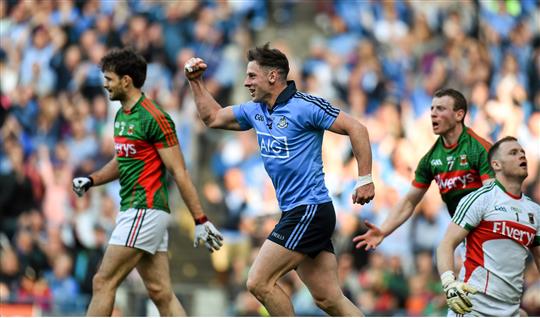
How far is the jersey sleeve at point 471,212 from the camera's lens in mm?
8555

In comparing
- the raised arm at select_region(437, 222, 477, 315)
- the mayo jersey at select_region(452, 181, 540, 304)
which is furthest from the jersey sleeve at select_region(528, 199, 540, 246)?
the raised arm at select_region(437, 222, 477, 315)

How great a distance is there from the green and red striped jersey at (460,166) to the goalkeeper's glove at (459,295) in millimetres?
1393

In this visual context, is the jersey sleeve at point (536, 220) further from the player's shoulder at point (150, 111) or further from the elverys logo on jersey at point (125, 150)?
the elverys logo on jersey at point (125, 150)

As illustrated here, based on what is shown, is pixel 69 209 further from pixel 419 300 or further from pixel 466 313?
pixel 466 313

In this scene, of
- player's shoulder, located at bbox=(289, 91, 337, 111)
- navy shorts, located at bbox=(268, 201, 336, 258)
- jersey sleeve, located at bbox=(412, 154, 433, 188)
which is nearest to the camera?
navy shorts, located at bbox=(268, 201, 336, 258)

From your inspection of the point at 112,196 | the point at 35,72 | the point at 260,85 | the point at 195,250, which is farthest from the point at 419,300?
the point at 35,72

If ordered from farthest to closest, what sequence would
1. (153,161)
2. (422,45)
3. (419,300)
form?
(422,45) → (419,300) → (153,161)

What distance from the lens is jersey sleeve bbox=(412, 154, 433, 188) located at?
9609 millimetres

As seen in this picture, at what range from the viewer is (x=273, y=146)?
8703 millimetres

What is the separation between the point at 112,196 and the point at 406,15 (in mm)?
5689

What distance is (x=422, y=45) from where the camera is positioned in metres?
18.1

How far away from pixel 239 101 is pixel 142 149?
8.50m

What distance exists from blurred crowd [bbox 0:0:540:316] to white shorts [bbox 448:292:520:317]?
17.6 feet

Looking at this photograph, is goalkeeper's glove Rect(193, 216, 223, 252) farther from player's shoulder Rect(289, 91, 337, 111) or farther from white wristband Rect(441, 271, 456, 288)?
white wristband Rect(441, 271, 456, 288)
